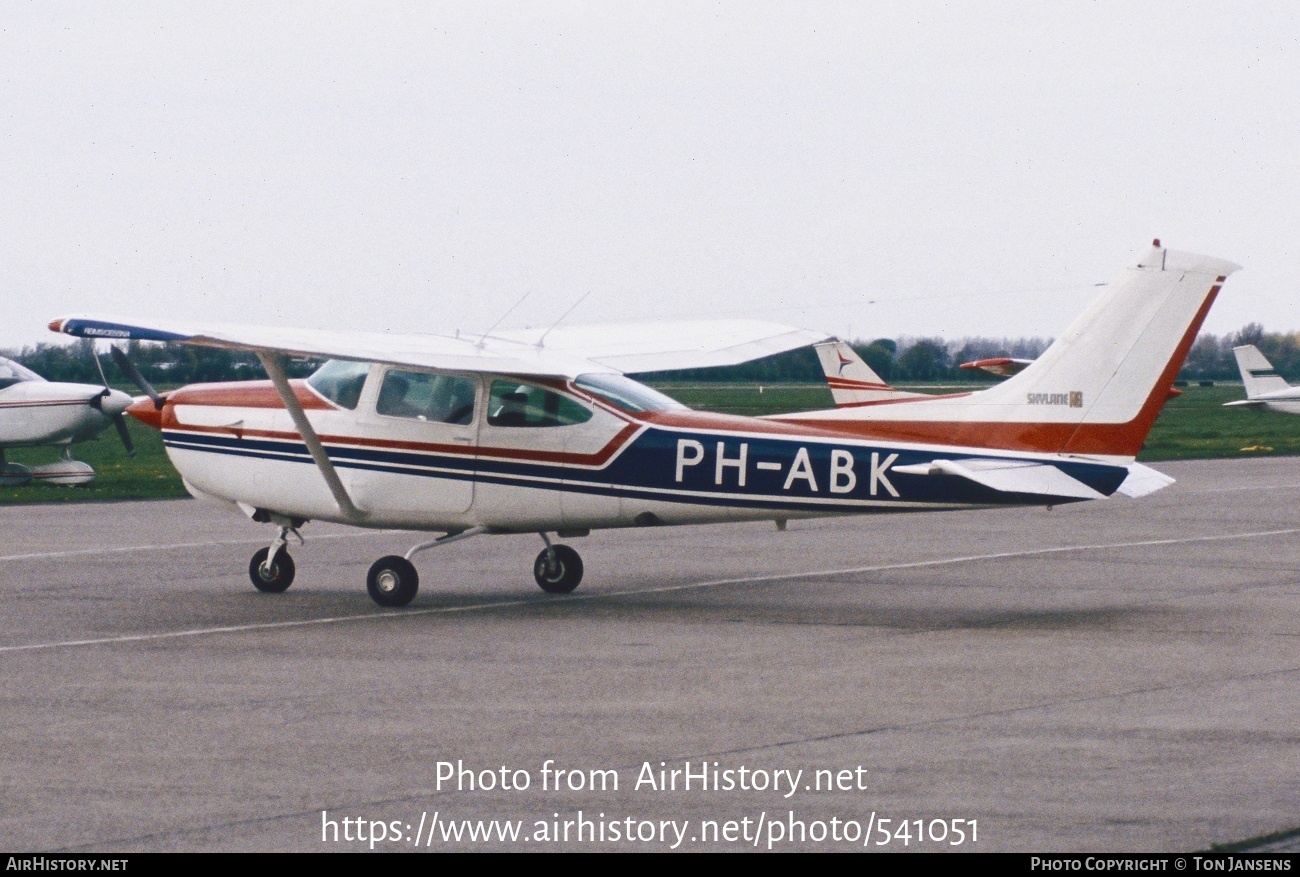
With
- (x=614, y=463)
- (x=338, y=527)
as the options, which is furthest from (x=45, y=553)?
(x=614, y=463)

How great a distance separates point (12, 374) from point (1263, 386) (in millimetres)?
38230

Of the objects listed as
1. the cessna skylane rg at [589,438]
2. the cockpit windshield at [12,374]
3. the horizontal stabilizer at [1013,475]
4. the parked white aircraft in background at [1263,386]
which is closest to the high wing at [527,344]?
the cessna skylane rg at [589,438]

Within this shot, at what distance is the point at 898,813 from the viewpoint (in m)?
6.62

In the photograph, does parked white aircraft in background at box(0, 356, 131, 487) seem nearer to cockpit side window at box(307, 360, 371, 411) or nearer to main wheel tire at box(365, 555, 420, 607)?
cockpit side window at box(307, 360, 371, 411)

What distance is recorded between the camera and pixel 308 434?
521 inches

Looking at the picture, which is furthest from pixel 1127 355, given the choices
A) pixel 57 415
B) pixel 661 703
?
pixel 57 415

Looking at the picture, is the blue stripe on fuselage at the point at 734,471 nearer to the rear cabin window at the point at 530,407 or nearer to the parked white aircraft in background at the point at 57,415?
the rear cabin window at the point at 530,407

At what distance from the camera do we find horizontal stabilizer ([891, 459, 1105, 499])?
1195 centimetres

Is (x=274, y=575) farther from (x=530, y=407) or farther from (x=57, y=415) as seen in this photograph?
(x=57, y=415)

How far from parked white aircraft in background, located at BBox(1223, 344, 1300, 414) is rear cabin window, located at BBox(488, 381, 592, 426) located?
42.6m

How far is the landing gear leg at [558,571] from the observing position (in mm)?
14305

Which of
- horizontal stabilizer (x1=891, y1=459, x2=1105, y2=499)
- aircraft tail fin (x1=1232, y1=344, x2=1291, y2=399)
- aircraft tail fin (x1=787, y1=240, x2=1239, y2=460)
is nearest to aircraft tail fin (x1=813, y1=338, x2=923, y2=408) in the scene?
aircraft tail fin (x1=787, y1=240, x2=1239, y2=460)

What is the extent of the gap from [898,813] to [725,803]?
675 millimetres
